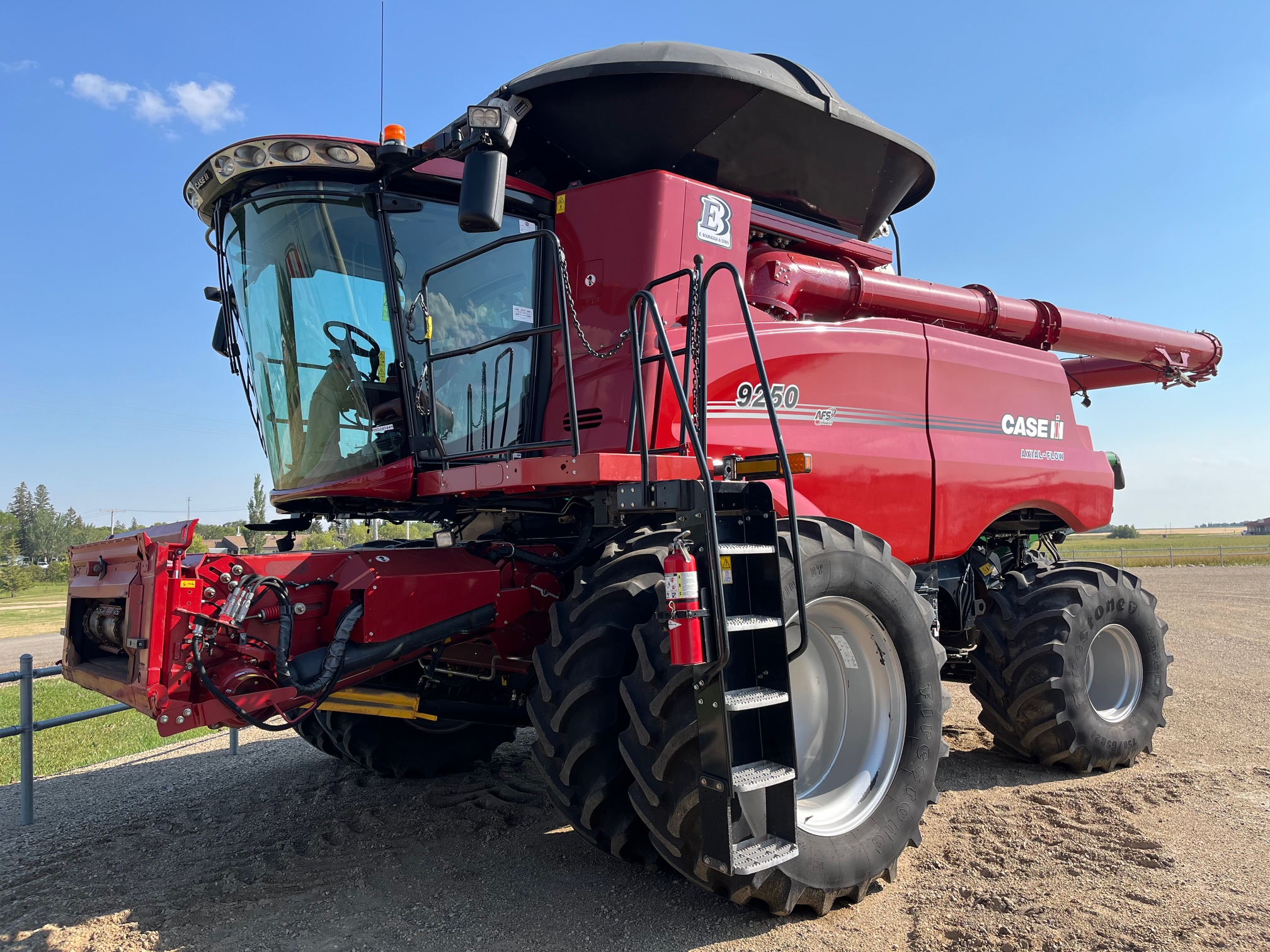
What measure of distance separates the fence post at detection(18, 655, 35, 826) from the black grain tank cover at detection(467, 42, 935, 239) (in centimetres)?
413

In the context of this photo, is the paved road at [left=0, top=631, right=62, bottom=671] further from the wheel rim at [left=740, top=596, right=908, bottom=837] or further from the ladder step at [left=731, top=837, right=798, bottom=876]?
the ladder step at [left=731, top=837, right=798, bottom=876]

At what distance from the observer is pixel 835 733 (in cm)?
377

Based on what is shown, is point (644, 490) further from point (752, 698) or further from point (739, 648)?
point (752, 698)

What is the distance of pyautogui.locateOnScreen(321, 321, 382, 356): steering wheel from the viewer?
4.31m

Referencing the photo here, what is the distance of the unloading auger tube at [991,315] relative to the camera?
4.75 metres

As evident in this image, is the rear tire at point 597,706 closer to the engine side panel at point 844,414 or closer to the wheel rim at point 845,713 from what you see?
the wheel rim at point 845,713

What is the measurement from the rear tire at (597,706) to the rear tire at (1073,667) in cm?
311

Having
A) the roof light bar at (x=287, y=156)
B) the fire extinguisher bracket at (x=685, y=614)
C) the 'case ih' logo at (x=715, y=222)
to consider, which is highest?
the roof light bar at (x=287, y=156)

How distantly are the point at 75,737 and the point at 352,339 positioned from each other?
671 cm

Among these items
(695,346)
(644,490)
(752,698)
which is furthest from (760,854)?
(695,346)

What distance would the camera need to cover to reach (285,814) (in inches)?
186

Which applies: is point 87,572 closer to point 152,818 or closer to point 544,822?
point 152,818

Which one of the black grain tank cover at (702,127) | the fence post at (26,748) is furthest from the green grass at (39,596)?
the black grain tank cover at (702,127)

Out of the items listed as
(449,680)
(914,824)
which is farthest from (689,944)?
(449,680)
